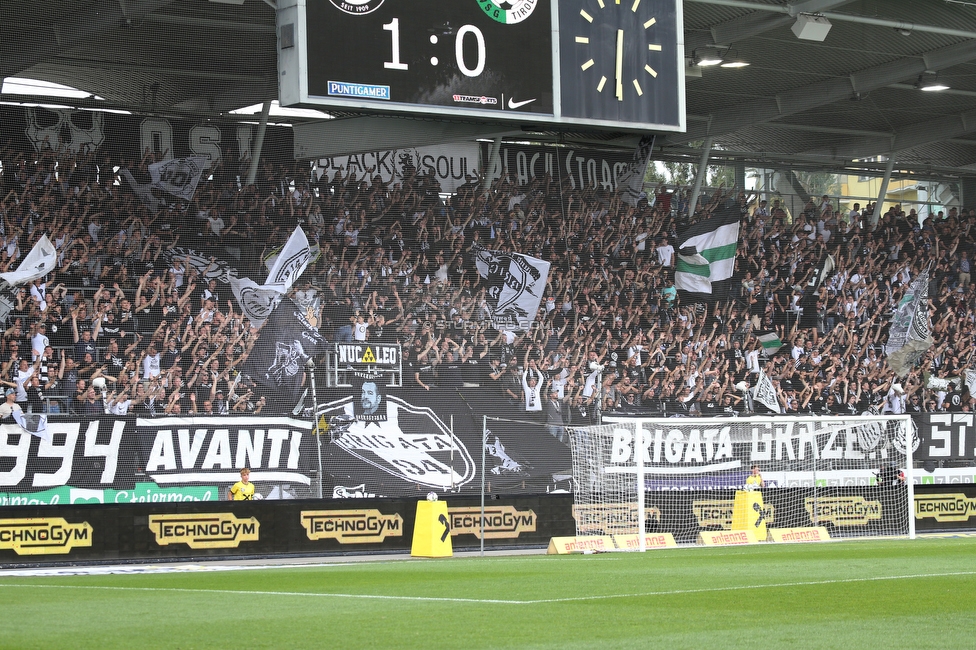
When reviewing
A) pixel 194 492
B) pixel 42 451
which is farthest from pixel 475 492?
pixel 42 451

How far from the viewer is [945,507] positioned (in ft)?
82.1

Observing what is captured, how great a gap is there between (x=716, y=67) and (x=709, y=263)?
15.4 ft

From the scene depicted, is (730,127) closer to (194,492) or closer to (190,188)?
(190,188)

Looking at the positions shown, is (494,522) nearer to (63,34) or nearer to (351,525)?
(351,525)

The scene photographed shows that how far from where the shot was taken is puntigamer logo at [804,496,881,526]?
23.3m

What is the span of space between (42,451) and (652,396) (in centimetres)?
1291

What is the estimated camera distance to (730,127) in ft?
103

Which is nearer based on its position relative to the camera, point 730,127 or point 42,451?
point 42,451

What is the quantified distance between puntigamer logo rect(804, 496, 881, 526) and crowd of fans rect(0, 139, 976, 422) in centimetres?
438

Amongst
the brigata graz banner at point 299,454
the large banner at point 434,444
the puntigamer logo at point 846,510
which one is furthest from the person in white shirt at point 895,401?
the brigata graz banner at point 299,454

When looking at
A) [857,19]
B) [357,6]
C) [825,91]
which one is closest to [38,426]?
[357,6]

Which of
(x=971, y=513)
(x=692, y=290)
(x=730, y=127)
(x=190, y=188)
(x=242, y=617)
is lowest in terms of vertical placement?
(x=971, y=513)

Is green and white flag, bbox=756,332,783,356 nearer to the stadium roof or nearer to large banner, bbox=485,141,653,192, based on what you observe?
large banner, bbox=485,141,653,192

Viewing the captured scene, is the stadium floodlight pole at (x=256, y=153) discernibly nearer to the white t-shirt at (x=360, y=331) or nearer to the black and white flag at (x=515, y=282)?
the white t-shirt at (x=360, y=331)
